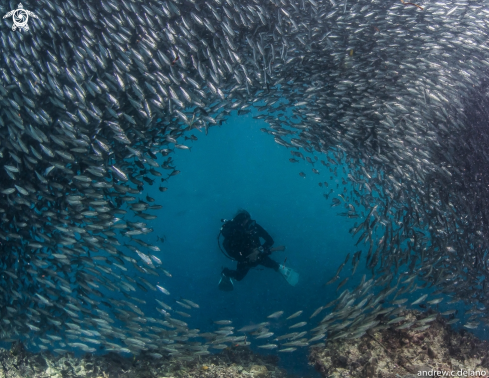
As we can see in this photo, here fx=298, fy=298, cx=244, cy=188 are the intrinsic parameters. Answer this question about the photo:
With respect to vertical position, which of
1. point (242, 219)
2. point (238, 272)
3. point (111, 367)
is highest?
point (111, 367)

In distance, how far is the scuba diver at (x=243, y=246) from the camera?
905cm

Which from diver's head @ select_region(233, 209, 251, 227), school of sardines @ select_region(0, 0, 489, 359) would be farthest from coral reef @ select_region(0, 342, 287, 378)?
diver's head @ select_region(233, 209, 251, 227)

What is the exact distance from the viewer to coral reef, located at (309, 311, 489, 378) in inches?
197

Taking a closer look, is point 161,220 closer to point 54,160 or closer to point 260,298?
point 260,298

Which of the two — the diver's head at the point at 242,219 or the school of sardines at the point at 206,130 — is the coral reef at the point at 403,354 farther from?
the diver's head at the point at 242,219

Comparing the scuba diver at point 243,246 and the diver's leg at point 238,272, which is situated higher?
the scuba diver at point 243,246

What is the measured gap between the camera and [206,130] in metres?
7.08

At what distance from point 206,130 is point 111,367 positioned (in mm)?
5444

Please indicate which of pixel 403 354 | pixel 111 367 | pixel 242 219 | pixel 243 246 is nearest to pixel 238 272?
pixel 243 246

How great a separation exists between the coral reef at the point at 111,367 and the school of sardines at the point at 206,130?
37 centimetres

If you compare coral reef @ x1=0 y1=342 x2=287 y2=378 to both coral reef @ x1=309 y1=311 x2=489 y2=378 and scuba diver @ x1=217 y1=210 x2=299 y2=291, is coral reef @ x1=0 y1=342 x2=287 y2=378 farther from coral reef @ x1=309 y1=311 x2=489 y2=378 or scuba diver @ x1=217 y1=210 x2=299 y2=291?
scuba diver @ x1=217 y1=210 x2=299 y2=291

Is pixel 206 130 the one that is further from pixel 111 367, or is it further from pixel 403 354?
pixel 403 354

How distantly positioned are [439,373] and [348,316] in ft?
5.06

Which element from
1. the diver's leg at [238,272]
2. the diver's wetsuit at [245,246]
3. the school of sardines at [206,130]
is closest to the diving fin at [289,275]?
the diver's wetsuit at [245,246]
